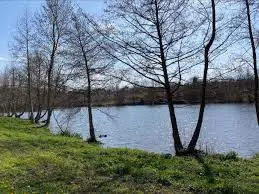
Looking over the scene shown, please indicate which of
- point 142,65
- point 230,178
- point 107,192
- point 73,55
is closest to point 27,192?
point 107,192

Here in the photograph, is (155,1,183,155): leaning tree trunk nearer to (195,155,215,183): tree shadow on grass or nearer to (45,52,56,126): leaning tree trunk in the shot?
(195,155,215,183): tree shadow on grass

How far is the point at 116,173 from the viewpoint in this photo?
39.9ft

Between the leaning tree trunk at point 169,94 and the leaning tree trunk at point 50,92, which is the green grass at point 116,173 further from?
the leaning tree trunk at point 50,92

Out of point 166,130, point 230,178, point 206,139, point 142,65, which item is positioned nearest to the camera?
point 230,178

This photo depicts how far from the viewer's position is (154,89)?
2108 cm

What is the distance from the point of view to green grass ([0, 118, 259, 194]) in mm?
10266

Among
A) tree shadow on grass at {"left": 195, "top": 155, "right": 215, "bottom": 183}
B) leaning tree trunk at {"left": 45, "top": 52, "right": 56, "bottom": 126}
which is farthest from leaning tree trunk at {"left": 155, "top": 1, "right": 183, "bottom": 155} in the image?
leaning tree trunk at {"left": 45, "top": 52, "right": 56, "bottom": 126}

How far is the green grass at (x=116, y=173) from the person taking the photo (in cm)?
1027

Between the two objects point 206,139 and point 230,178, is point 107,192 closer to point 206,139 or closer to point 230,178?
point 230,178

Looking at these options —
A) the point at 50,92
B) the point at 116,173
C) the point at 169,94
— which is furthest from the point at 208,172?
the point at 50,92

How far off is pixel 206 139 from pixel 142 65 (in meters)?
12.2

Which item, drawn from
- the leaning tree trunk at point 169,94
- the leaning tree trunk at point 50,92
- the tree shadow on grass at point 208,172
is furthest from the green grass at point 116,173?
the leaning tree trunk at point 50,92

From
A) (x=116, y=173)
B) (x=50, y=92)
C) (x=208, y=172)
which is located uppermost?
(x=50, y=92)

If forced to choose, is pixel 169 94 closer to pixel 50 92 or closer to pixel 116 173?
pixel 116 173
